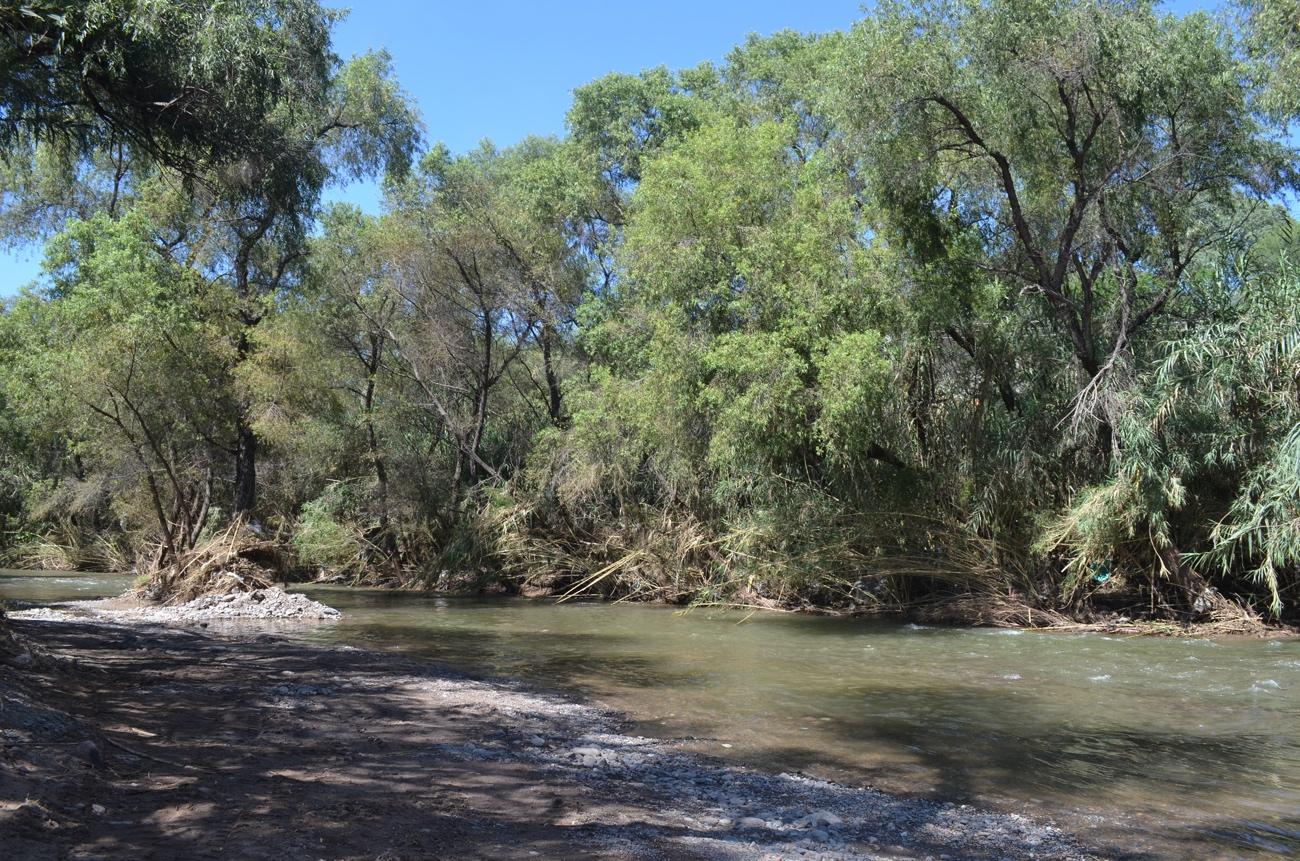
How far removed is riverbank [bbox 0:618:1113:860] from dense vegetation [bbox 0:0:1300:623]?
591 centimetres

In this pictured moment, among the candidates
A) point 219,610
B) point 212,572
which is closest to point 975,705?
point 219,610

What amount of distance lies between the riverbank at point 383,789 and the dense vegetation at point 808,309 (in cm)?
591

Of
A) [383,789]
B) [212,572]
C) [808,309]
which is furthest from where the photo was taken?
[212,572]

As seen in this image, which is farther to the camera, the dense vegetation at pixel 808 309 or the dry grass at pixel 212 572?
the dry grass at pixel 212 572

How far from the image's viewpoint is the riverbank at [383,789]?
4340mm

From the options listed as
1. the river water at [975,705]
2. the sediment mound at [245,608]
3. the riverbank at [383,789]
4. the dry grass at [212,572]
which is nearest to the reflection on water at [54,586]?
the dry grass at [212,572]

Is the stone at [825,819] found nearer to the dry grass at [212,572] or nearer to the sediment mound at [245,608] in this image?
the sediment mound at [245,608]

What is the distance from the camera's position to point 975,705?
9367mm

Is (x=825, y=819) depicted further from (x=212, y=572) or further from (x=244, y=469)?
(x=244, y=469)

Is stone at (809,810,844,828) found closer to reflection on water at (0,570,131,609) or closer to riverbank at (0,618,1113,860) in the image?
riverbank at (0,618,1113,860)

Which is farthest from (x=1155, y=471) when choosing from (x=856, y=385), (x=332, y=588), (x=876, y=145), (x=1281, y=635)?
(x=332, y=588)

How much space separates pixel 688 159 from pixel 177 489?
11435 millimetres

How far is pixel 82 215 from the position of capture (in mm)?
28031

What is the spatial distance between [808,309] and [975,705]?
822 cm
